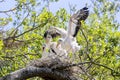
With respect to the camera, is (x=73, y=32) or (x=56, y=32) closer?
(x=73, y=32)

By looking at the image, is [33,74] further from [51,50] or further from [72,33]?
[72,33]

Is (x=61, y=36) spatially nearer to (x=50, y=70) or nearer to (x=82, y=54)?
(x=82, y=54)

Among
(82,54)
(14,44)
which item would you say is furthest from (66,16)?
(82,54)

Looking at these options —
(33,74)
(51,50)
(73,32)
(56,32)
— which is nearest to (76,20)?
(73,32)

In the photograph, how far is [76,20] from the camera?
9648 mm

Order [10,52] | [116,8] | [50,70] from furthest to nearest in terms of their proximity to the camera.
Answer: [116,8] → [10,52] → [50,70]

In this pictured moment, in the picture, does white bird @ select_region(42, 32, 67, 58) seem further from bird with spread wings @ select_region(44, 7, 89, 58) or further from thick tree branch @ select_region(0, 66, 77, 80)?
thick tree branch @ select_region(0, 66, 77, 80)

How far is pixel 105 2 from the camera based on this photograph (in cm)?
1485

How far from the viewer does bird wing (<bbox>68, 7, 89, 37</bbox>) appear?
31.1ft

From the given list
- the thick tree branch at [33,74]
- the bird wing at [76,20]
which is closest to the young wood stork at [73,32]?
the bird wing at [76,20]

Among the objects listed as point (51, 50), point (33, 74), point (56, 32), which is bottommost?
point (33, 74)

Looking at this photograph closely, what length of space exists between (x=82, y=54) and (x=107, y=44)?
0.62 metres

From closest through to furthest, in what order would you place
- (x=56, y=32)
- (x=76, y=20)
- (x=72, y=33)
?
(x=72, y=33)
(x=76, y=20)
(x=56, y=32)

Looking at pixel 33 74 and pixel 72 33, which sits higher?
pixel 72 33
